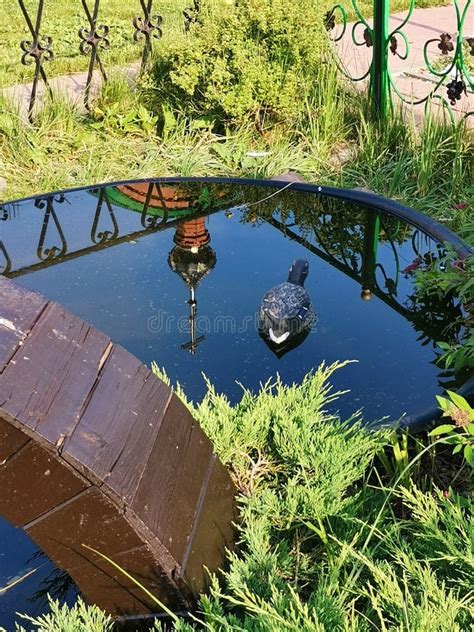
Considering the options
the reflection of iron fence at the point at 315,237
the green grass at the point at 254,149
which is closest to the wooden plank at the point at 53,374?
the reflection of iron fence at the point at 315,237

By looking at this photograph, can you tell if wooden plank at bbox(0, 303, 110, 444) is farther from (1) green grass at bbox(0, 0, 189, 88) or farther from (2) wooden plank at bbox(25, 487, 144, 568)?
(1) green grass at bbox(0, 0, 189, 88)

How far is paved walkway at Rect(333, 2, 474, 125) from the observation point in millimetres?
6309

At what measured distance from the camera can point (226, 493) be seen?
6.21 ft

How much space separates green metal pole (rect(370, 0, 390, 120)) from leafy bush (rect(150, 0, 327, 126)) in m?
0.46

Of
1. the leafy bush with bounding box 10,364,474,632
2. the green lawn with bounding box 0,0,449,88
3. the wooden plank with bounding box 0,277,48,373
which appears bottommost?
the green lawn with bounding box 0,0,449,88

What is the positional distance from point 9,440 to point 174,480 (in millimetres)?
399

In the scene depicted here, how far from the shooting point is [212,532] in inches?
70.1

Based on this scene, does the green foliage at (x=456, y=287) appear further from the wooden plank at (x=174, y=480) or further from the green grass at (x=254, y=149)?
the green grass at (x=254, y=149)

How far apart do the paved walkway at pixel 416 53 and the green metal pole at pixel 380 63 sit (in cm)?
21

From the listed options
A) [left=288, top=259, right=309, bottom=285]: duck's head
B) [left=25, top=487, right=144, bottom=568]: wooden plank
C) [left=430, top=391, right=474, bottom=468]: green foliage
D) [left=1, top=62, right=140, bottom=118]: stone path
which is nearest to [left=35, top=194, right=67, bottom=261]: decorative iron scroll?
[left=288, top=259, right=309, bottom=285]: duck's head

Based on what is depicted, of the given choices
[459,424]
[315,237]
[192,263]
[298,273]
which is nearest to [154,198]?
[192,263]

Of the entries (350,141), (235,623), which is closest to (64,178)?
(350,141)

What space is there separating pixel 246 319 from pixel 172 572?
1.60 meters

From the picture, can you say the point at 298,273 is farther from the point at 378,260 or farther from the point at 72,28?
the point at 72,28
